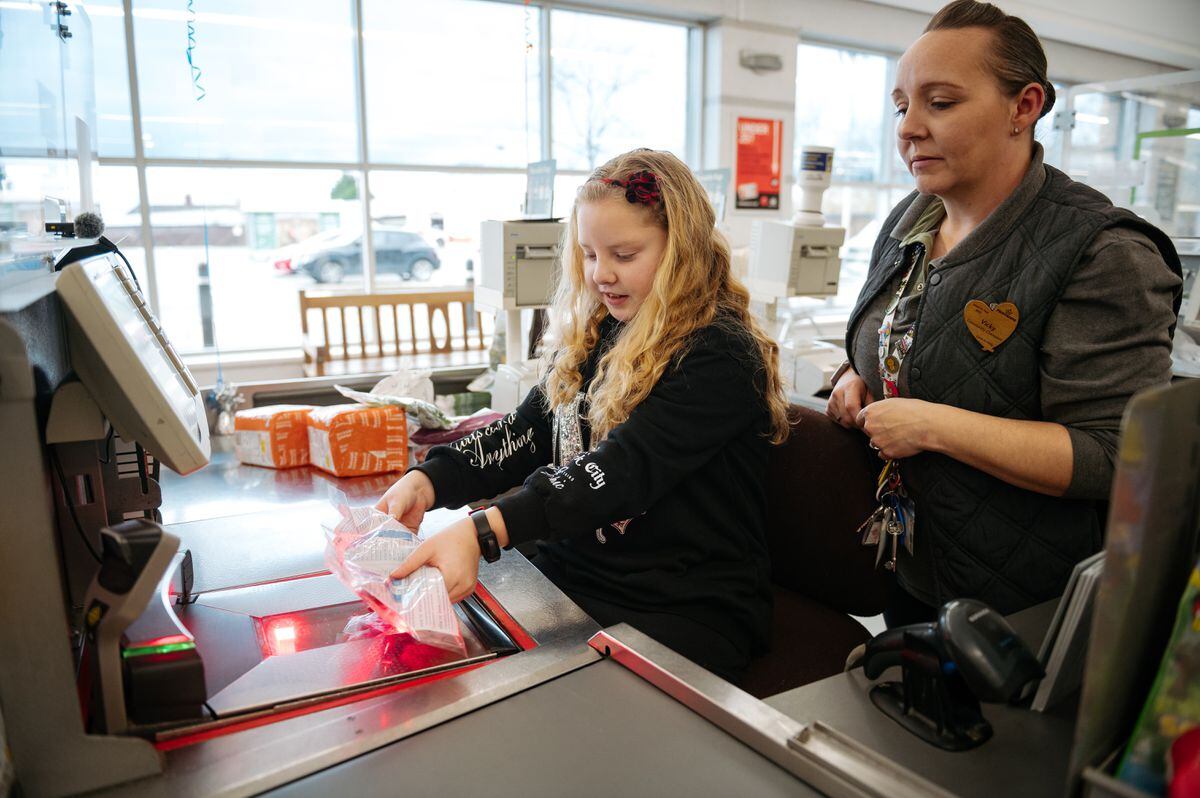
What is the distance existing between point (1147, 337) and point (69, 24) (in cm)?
163

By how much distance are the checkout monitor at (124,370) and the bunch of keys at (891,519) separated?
958 millimetres

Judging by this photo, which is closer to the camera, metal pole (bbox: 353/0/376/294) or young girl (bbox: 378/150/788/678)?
young girl (bbox: 378/150/788/678)

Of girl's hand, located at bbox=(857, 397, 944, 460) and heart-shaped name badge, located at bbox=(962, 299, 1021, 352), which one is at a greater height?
heart-shaped name badge, located at bbox=(962, 299, 1021, 352)

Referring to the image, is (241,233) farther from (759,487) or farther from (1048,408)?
(1048,408)

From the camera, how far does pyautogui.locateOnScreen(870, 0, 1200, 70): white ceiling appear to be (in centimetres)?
662

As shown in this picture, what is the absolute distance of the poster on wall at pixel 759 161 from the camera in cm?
614

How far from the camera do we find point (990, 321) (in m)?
1.13

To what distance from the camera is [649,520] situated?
122 centimetres

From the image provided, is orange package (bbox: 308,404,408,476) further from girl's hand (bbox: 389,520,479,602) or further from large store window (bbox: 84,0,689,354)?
large store window (bbox: 84,0,689,354)

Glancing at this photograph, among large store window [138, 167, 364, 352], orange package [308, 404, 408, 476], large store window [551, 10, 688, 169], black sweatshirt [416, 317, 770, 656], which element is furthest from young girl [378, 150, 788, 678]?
large store window [551, 10, 688, 169]

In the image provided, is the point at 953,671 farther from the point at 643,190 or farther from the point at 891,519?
the point at 643,190

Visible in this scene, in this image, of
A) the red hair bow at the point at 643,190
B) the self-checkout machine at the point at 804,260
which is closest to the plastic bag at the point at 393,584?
the red hair bow at the point at 643,190

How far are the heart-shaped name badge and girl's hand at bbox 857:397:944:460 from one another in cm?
11

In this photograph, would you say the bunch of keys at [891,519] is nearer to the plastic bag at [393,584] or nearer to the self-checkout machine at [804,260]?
the plastic bag at [393,584]
